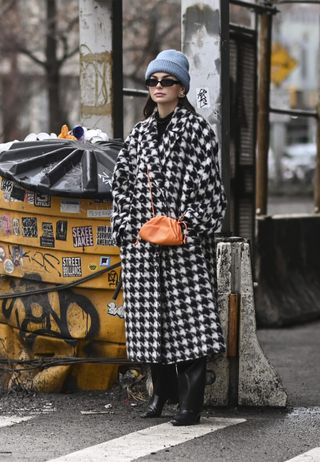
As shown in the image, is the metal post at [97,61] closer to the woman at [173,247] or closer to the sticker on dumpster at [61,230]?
the sticker on dumpster at [61,230]

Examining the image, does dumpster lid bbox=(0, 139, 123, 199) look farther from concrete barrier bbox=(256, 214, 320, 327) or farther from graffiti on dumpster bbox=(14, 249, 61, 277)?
concrete barrier bbox=(256, 214, 320, 327)

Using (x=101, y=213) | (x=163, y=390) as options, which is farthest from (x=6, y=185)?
(x=163, y=390)

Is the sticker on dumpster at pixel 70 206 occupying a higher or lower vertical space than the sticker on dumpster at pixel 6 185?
lower

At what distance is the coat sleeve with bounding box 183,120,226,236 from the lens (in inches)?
221

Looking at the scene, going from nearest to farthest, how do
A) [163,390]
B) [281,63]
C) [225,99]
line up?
1. [163,390]
2. [225,99]
3. [281,63]

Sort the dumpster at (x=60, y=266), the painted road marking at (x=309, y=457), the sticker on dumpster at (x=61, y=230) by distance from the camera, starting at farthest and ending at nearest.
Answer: the sticker on dumpster at (x=61, y=230) → the dumpster at (x=60, y=266) → the painted road marking at (x=309, y=457)

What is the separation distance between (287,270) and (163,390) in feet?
16.0

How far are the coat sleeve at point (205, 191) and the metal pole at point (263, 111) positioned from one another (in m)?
4.90

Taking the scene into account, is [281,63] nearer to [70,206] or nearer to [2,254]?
[2,254]

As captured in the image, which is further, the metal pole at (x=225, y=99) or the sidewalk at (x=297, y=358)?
the metal pole at (x=225, y=99)

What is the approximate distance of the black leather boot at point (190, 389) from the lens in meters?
5.77

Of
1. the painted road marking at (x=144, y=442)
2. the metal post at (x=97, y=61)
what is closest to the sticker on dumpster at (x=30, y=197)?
the painted road marking at (x=144, y=442)

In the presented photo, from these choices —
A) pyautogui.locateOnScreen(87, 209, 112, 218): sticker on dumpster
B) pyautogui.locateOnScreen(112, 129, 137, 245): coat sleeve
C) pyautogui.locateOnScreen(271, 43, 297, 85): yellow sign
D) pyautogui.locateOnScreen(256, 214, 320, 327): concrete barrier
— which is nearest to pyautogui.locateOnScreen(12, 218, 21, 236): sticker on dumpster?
pyautogui.locateOnScreen(87, 209, 112, 218): sticker on dumpster

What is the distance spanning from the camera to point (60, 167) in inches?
245
